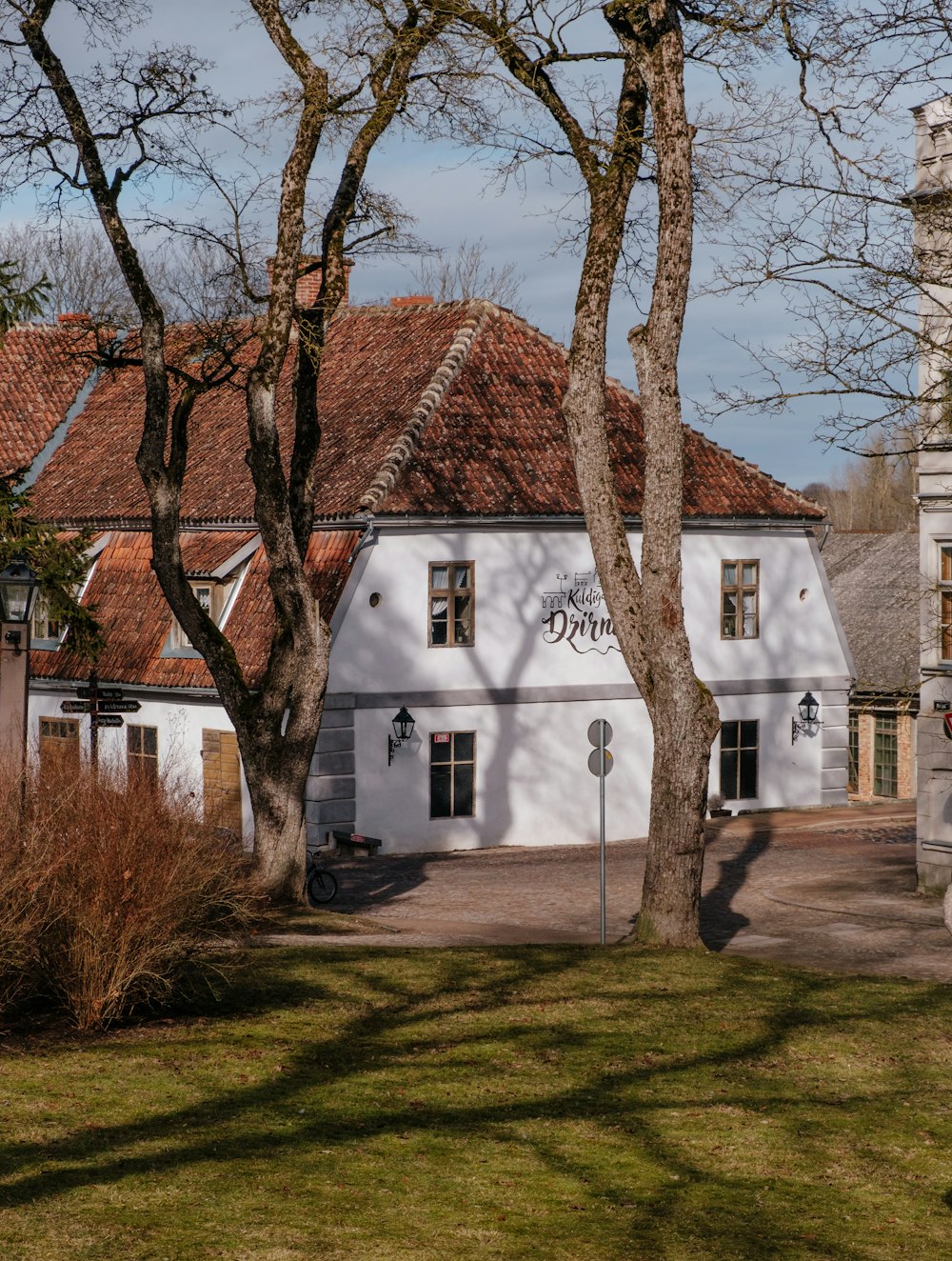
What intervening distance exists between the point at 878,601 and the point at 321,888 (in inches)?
1091

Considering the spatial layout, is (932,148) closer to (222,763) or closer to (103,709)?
(103,709)

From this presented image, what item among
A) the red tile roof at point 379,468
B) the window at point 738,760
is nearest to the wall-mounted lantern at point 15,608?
the red tile roof at point 379,468

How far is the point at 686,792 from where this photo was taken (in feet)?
55.3

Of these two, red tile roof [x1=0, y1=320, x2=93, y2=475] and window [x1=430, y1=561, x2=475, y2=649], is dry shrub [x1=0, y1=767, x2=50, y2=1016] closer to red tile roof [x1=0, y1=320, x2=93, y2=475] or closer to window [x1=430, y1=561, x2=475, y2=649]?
window [x1=430, y1=561, x2=475, y2=649]

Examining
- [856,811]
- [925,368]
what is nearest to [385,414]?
[925,368]

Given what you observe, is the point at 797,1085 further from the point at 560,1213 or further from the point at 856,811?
the point at 856,811

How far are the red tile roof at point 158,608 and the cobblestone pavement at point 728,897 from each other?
178 inches

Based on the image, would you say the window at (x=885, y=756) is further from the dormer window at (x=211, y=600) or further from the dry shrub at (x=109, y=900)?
the dry shrub at (x=109, y=900)

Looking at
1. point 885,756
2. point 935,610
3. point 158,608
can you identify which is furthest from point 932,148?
point 885,756

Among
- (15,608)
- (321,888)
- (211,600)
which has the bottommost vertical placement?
(321,888)

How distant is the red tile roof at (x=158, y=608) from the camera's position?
29672mm

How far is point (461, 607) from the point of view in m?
31.5

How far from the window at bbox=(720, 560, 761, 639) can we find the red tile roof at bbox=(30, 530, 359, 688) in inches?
366

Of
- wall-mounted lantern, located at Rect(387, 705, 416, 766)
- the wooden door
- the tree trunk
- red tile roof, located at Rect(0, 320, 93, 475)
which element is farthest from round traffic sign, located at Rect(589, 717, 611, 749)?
red tile roof, located at Rect(0, 320, 93, 475)
